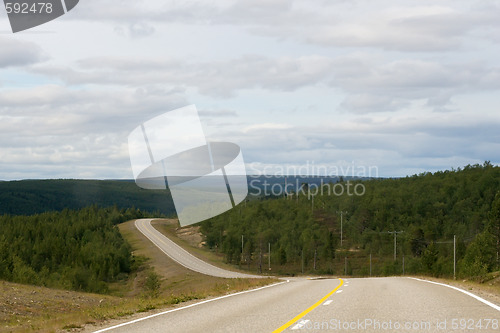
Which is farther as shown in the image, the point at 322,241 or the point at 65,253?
the point at 322,241

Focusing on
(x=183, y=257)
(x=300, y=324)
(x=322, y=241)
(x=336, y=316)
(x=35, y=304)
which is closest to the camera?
(x=300, y=324)

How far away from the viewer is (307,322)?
13.2 m

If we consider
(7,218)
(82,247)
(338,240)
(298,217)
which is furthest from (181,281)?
(7,218)

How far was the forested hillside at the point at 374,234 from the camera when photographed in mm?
131125

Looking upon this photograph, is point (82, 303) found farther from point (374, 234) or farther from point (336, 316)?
point (374, 234)

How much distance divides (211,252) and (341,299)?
147m

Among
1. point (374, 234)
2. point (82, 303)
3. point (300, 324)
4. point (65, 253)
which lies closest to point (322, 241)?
point (374, 234)

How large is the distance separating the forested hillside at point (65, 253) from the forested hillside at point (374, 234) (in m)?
27.5

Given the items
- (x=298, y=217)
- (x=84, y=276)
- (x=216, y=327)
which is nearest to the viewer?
(x=216, y=327)

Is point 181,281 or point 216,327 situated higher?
point 216,327

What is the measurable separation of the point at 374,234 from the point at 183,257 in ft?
177

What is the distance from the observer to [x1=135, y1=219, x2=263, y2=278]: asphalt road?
4311 inches

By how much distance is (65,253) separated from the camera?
151250 millimetres

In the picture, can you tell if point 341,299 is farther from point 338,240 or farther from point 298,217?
point 298,217
